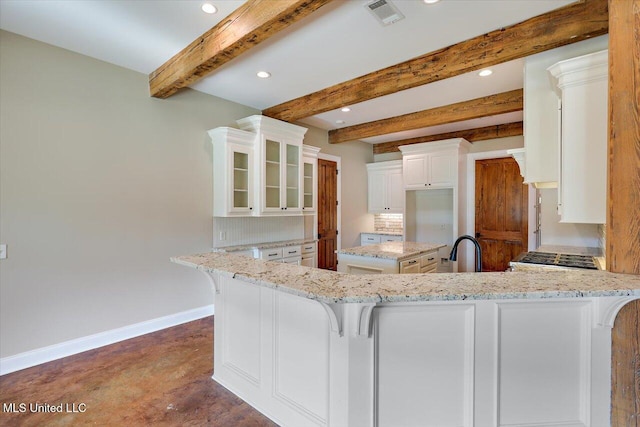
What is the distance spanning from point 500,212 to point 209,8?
5.14 m

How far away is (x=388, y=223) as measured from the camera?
6.57 metres

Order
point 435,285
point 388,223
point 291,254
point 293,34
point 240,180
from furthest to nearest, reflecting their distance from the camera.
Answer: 1. point 388,223
2. point 291,254
3. point 240,180
4. point 293,34
5. point 435,285

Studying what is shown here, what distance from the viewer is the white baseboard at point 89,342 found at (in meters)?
2.54

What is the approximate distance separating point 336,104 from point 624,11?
251cm

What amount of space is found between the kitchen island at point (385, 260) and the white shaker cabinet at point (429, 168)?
2.02 m

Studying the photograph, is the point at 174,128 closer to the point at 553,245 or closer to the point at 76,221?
the point at 76,221

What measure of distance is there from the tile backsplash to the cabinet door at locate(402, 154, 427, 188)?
2.99 feet

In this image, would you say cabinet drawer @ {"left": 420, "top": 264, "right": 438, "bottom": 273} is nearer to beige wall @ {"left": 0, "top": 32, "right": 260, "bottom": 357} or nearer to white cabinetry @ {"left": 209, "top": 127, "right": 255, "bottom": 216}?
white cabinetry @ {"left": 209, "top": 127, "right": 255, "bottom": 216}

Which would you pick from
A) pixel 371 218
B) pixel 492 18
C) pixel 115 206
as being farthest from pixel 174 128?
pixel 371 218

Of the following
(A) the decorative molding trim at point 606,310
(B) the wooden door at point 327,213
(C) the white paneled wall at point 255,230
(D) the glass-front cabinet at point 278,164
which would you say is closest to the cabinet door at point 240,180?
(D) the glass-front cabinet at point 278,164

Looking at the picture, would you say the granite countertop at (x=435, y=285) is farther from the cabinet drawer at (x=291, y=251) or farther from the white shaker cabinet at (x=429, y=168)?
the white shaker cabinet at (x=429, y=168)

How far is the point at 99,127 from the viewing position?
9.77ft

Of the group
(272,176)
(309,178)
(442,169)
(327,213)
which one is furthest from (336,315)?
(442,169)

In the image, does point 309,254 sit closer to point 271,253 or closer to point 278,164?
point 271,253
